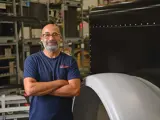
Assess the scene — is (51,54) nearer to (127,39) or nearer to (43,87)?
(43,87)

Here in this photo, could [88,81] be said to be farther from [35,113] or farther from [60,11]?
[60,11]

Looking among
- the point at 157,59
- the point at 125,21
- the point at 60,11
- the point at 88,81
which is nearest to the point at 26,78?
the point at 88,81

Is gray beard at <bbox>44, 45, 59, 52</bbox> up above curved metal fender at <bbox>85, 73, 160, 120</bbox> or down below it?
above

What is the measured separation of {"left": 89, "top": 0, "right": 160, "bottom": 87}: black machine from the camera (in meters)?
1.88

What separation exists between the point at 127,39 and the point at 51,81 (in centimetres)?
72

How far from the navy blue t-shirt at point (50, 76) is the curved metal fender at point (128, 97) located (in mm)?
417

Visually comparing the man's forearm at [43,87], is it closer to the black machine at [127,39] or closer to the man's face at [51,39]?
the man's face at [51,39]

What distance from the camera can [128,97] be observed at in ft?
5.68

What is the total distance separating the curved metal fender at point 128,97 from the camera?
1.63 metres

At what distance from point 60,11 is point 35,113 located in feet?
18.8

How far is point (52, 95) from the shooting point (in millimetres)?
2270

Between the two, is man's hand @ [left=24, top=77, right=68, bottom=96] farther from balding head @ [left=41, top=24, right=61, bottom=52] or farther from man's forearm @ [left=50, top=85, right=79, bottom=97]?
A: balding head @ [left=41, top=24, right=61, bottom=52]

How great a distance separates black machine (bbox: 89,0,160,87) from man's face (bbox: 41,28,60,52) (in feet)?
1.38

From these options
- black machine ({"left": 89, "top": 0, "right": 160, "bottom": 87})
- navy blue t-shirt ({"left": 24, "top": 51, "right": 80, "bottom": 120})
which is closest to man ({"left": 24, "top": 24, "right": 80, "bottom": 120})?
navy blue t-shirt ({"left": 24, "top": 51, "right": 80, "bottom": 120})
